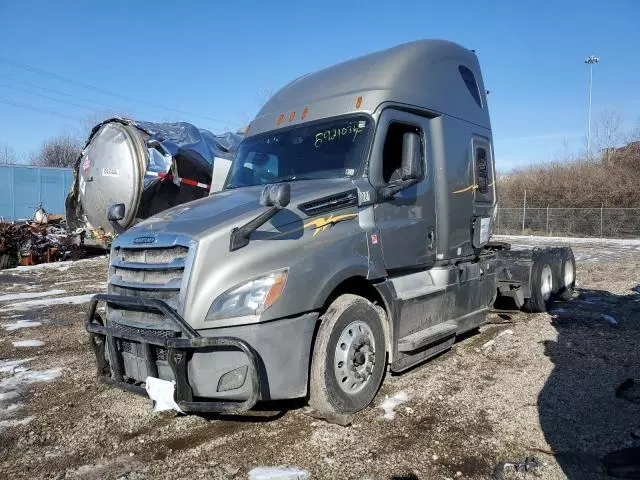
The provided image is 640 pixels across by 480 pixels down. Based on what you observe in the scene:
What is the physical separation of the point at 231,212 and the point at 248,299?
0.80 m

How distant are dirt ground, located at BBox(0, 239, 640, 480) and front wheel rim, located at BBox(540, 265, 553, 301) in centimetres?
186

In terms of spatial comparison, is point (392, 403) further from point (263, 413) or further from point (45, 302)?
point (45, 302)

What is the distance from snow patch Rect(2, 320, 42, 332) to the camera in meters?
7.45

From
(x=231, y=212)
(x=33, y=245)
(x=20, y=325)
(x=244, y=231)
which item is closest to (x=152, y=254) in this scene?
(x=231, y=212)

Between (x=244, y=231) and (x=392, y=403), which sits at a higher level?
(x=244, y=231)

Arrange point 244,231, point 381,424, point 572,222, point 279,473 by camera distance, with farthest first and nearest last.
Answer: point 572,222
point 381,424
point 244,231
point 279,473

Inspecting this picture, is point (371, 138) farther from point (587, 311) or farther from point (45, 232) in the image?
point (45, 232)

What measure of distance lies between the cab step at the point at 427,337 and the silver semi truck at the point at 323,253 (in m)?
0.02

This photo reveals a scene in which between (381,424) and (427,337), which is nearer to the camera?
(381,424)

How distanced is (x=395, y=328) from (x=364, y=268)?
74cm

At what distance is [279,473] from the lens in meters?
3.29

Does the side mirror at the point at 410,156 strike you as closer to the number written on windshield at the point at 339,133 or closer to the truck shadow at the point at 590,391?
the number written on windshield at the point at 339,133

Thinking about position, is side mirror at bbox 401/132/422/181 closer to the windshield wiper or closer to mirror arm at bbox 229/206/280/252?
the windshield wiper

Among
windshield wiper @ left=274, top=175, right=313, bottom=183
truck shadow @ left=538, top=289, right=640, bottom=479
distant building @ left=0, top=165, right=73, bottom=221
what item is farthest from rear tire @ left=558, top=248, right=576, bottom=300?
distant building @ left=0, top=165, right=73, bottom=221
